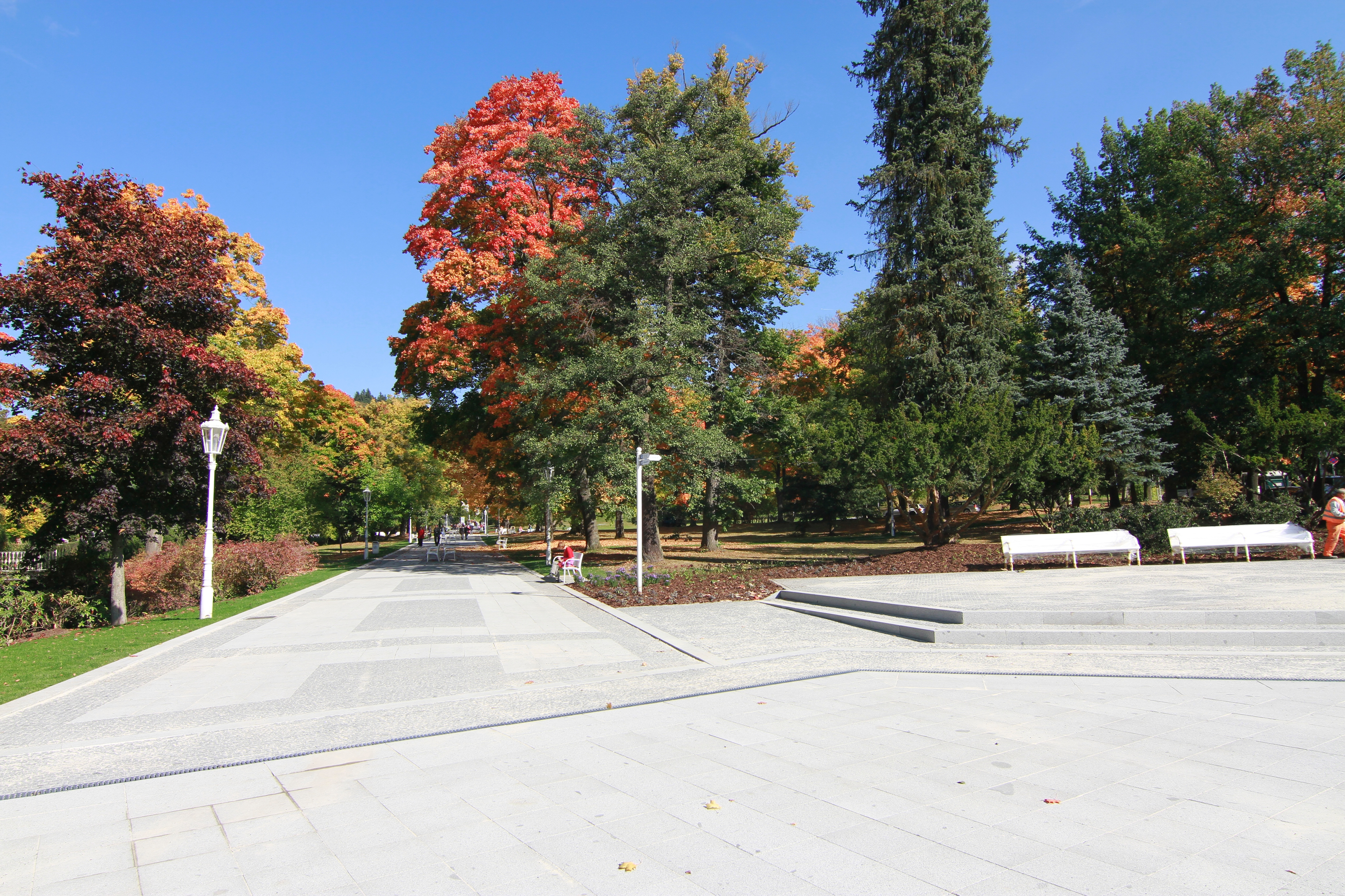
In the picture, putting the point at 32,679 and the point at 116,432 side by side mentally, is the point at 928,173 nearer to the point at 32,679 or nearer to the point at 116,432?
the point at 116,432

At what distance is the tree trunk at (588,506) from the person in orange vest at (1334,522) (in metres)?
17.2

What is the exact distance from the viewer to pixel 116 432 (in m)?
12.1

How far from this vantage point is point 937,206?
2298cm

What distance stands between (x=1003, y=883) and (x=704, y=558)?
21.9m

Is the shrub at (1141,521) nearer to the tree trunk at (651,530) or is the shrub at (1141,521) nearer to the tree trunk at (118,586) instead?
the tree trunk at (651,530)

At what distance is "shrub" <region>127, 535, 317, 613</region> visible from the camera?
54.4ft

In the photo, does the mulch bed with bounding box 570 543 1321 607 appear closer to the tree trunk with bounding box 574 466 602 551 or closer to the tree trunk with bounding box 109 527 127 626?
the tree trunk with bounding box 574 466 602 551

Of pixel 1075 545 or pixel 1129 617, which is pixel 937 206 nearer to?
pixel 1075 545

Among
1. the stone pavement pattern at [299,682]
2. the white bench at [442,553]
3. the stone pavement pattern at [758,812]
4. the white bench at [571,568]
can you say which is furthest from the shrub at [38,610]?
the white bench at [442,553]

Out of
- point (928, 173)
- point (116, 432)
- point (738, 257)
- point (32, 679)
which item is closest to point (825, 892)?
point (32, 679)

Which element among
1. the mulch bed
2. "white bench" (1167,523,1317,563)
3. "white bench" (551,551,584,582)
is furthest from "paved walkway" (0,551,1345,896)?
"white bench" (551,551,584,582)

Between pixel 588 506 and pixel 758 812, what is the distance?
78.0ft

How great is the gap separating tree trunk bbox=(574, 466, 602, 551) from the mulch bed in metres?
5.07

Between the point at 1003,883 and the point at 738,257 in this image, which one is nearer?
the point at 1003,883
